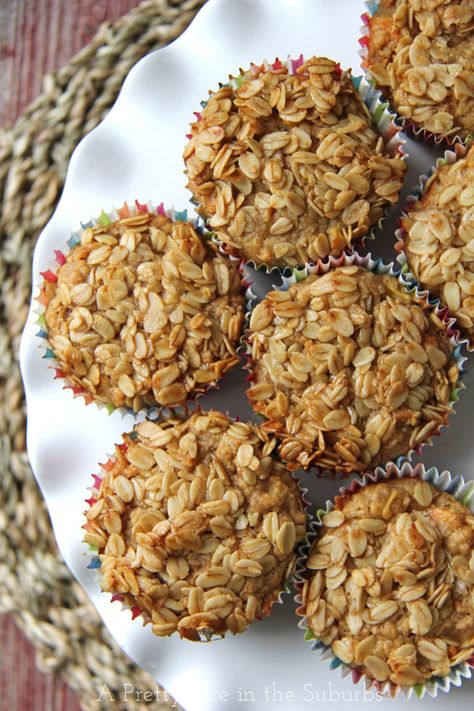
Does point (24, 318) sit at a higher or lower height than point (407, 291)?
higher

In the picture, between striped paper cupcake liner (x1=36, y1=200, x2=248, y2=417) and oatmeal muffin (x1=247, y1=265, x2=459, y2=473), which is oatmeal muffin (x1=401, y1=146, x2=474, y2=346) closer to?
oatmeal muffin (x1=247, y1=265, x2=459, y2=473)

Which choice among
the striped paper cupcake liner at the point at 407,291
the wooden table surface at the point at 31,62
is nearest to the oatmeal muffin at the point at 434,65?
the striped paper cupcake liner at the point at 407,291

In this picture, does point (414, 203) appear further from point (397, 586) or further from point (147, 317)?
point (397, 586)

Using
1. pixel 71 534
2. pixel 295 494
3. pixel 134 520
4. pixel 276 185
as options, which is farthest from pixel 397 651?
pixel 276 185

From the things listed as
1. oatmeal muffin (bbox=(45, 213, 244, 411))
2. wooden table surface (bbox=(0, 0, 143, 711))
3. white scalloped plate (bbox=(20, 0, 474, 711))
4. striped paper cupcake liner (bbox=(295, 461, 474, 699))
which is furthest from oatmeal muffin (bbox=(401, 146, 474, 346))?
wooden table surface (bbox=(0, 0, 143, 711))

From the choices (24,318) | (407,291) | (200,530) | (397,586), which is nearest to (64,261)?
(24,318)

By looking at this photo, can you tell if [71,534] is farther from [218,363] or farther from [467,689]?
[467,689]
